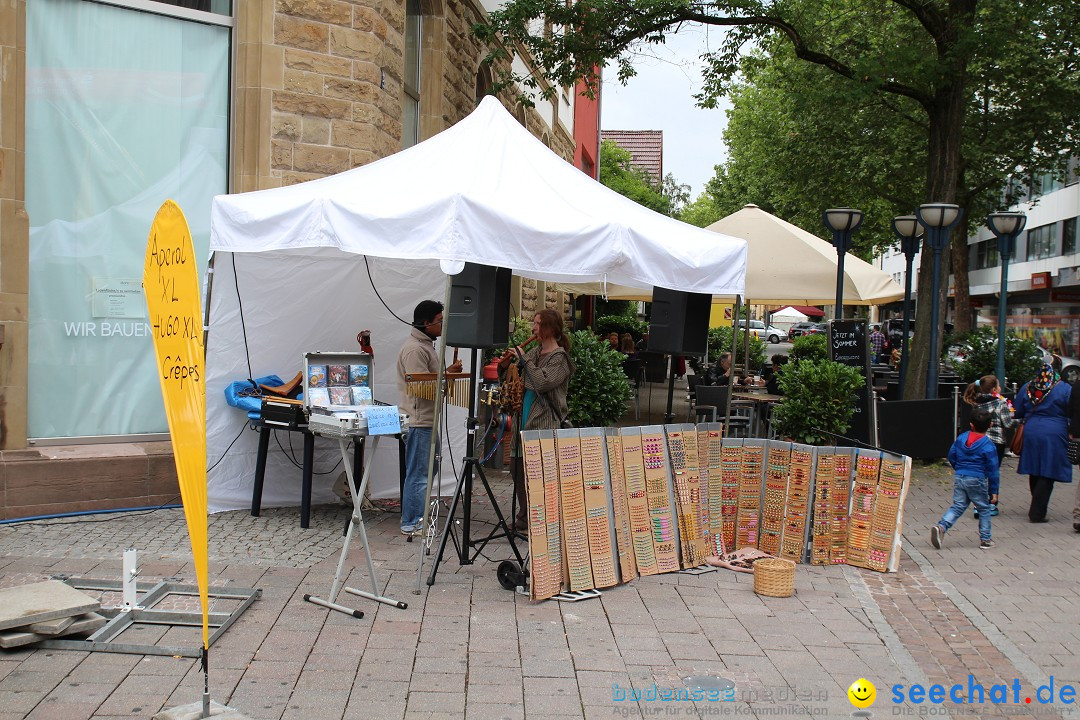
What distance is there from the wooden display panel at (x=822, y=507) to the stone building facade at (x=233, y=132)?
15.8 ft

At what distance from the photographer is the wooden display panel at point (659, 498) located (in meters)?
6.82

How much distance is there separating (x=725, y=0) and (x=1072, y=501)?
757 cm

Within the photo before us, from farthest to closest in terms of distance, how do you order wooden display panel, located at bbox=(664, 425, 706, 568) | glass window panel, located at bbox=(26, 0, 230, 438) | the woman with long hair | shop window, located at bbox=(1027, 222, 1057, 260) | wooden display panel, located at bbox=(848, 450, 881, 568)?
1. shop window, located at bbox=(1027, 222, 1057, 260)
2. glass window panel, located at bbox=(26, 0, 230, 438)
3. wooden display panel, located at bbox=(848, 450, 881, 568)
4. the woman with long hair
5. wooden display panel, located at bbox=(664, 425, 706, 568)

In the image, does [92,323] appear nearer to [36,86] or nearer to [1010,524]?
[36,86]

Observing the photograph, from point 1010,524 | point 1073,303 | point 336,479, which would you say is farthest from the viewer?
point 1073,303

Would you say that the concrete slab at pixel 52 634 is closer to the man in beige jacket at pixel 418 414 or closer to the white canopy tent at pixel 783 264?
the man in beige jacket at pixel 418 414

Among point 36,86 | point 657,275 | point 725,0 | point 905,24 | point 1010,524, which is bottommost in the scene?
point 1010,524

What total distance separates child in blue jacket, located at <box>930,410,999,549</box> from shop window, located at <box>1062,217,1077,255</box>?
38152 millimetres

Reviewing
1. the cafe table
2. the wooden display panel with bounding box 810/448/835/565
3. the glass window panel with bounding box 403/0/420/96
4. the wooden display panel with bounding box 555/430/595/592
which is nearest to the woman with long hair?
the wooden display panel with bounding box 555/430/595/592

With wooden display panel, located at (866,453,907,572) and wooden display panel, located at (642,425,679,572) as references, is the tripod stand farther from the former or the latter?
wooden display panel, located at (866,453,907,572)

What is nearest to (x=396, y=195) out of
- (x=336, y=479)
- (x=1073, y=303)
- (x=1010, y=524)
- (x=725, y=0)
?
(x=336, y=479)

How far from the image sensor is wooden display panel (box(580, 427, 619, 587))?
21.0 ft

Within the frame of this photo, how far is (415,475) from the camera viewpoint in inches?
294

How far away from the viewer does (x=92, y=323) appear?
814cm
